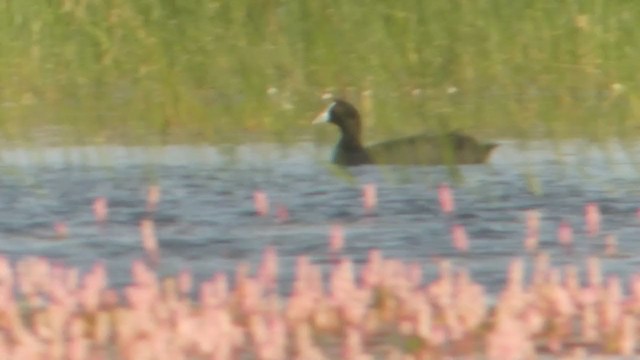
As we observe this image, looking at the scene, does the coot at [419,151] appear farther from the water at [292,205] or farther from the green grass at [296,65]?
the green grass at [296,65]

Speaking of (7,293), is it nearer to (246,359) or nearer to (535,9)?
(246,359)

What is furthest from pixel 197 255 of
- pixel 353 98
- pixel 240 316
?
pixel 353 98

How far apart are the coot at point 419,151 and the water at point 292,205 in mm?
58

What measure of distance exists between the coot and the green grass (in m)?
0.20

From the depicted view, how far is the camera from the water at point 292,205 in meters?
5.38

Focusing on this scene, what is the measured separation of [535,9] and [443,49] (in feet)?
1.30

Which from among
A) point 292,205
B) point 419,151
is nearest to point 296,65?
point 419,151

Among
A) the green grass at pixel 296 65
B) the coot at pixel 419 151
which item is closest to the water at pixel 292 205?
the coot at pixel 419 151

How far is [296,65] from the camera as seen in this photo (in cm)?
765

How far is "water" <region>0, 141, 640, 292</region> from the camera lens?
538cm

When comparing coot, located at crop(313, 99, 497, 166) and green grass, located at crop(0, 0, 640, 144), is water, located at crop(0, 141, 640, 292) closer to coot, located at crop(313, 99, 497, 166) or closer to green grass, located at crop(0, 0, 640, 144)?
coot, located at crop(313, 99, 497, 166)

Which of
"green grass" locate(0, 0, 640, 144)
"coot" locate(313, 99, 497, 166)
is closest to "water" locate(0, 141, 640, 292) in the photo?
"coot" locate(313, 99, 497, 166)

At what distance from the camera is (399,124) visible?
814cm

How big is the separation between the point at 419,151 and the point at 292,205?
1.18m
